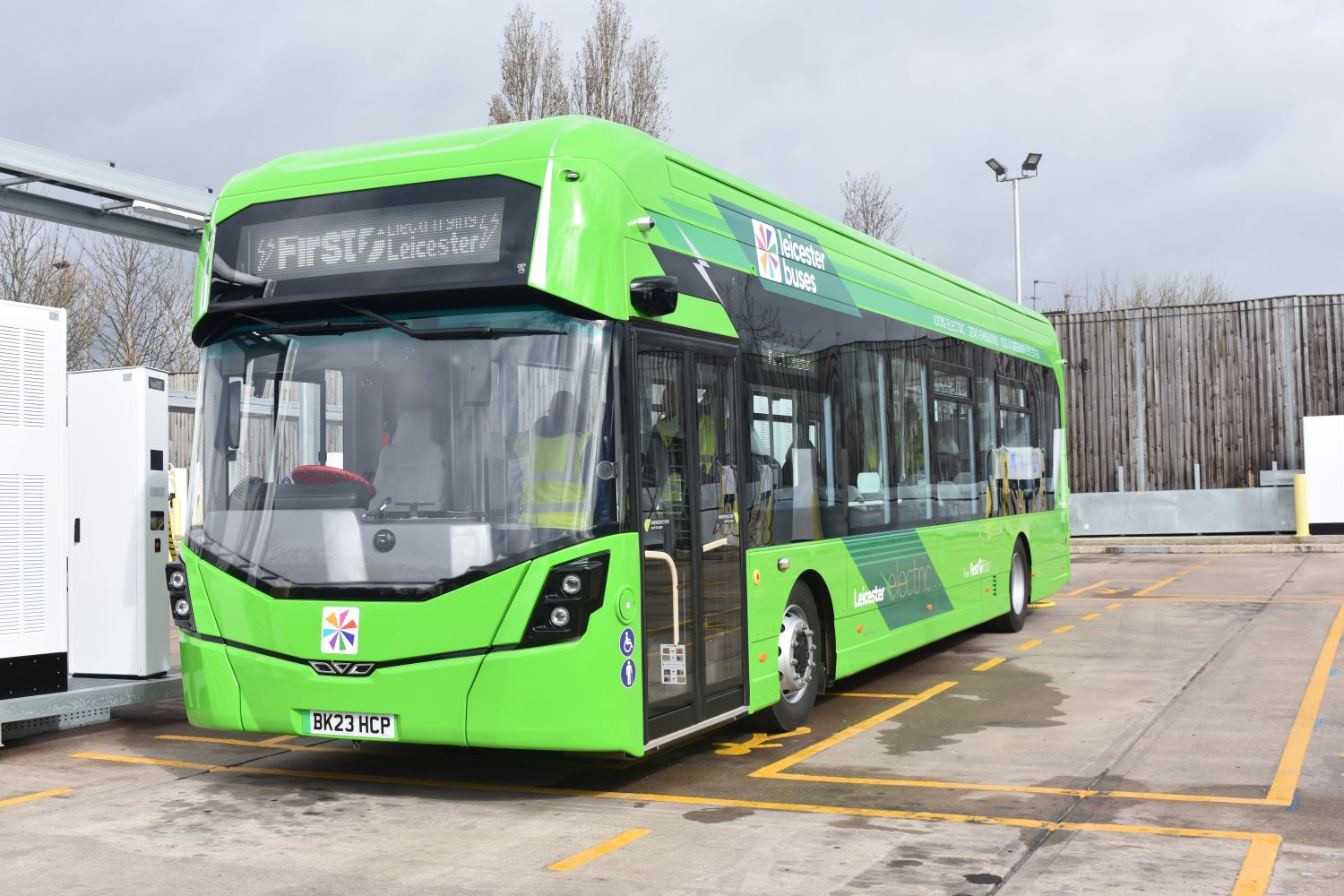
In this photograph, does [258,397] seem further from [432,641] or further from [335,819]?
[335,819]

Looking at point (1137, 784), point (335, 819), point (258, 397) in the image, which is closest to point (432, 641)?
point (335, 819)

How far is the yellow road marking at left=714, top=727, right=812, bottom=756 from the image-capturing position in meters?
8.05

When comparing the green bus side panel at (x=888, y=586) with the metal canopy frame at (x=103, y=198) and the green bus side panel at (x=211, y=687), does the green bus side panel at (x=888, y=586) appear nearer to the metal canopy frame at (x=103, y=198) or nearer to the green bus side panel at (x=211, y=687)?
the green bus side panel at (x=211, y=687)

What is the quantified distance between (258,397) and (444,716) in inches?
77.3

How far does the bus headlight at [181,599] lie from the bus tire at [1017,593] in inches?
357

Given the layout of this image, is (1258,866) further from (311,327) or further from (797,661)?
(311,327)

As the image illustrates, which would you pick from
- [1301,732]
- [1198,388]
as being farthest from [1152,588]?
Result: [1198,388]

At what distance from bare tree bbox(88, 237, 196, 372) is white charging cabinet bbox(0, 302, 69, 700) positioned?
2697cm

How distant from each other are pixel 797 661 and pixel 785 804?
1884 mm

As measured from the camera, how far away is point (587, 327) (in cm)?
642

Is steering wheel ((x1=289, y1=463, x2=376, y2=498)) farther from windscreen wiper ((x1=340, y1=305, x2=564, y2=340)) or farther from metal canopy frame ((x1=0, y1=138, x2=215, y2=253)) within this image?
metal canopy frame ((x1=0, y1=138, x2=215, y2=253))

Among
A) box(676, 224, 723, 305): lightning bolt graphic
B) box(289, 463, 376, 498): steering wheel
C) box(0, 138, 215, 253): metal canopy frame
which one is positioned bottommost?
box(289, 463, 376, 498): steering wheel

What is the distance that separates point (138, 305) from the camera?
34.7m

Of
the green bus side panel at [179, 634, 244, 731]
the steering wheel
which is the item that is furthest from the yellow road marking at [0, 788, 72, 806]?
A: the steering wheel
